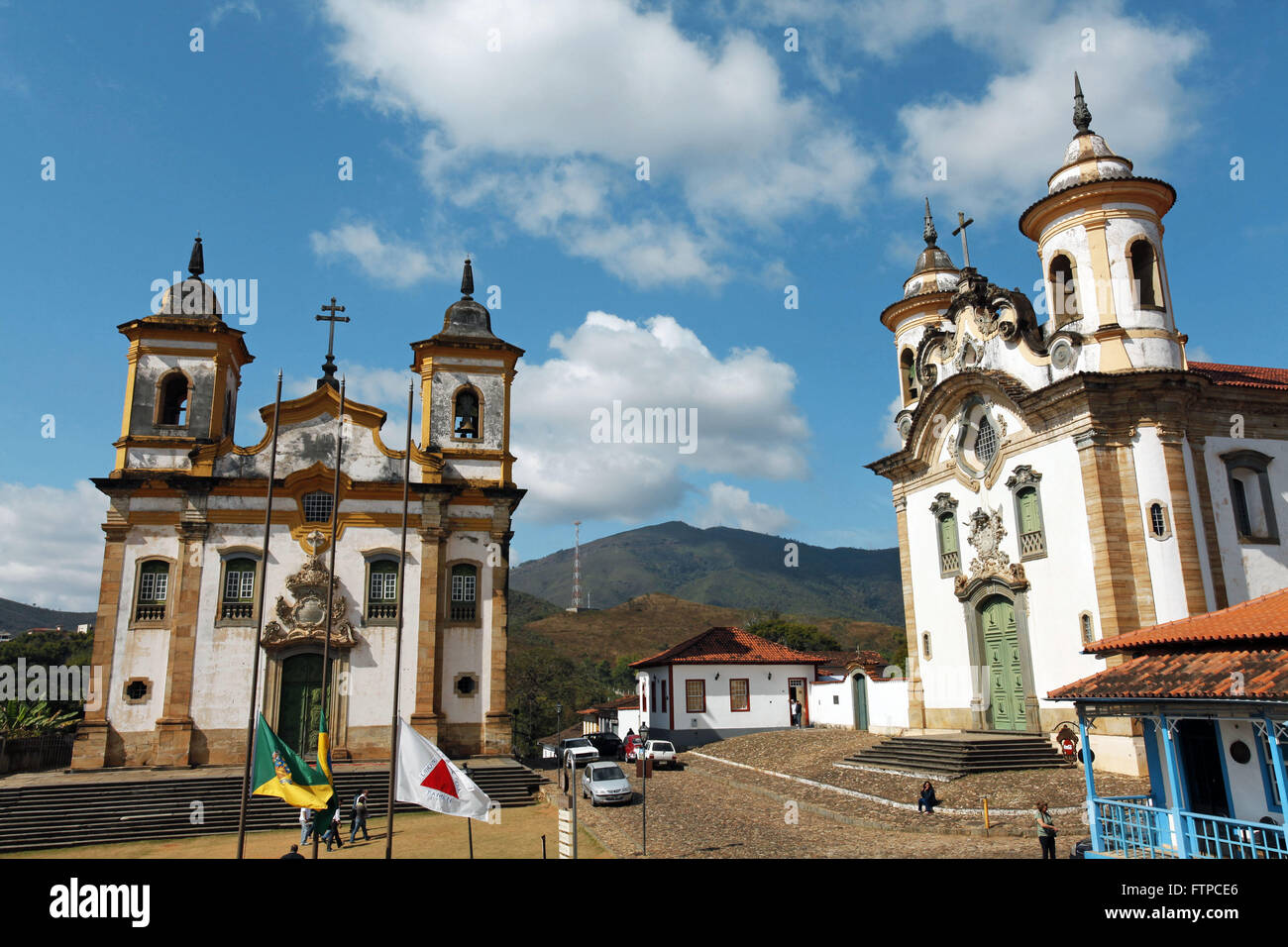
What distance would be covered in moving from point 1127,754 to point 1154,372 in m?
9.39

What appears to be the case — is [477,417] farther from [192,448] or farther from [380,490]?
[192,448]

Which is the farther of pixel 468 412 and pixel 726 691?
pixel 726 691

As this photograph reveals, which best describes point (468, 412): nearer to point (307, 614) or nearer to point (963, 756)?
point (307, 614)

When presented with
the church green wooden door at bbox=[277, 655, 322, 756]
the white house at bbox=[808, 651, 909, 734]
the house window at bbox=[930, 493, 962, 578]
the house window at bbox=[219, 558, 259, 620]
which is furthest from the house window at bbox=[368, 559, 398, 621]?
the house window at bbox=[930, 493, 962, 578]

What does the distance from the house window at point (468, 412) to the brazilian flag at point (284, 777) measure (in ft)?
59.6

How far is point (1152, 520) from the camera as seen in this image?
69.3 ft

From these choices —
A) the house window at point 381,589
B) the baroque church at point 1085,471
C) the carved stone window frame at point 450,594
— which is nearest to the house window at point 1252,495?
the baroque church at point 1085,471

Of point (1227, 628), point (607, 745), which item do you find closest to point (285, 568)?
point (607, 745)

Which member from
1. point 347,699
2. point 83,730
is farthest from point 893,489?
point 83,730

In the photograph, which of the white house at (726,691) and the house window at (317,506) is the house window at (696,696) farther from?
the house window at (317,506)

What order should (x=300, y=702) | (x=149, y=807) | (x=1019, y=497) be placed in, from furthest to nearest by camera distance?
(x=300, y=702)
(x=1019, y=497)
(x=149, y=807)

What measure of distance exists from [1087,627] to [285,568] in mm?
23167

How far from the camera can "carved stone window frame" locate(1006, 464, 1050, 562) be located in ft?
76.4

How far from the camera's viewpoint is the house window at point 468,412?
2984 cm
